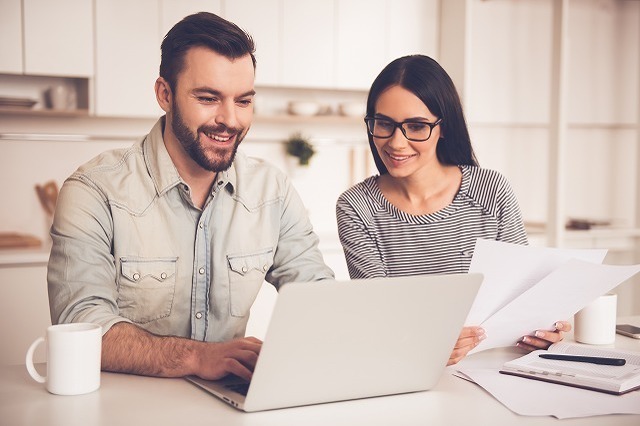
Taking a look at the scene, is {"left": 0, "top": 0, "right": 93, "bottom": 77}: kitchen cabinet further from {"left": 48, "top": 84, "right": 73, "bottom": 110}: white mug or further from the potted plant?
the potted plant

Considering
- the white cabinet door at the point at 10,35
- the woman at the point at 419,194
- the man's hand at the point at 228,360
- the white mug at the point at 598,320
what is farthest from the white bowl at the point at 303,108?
the man's hand at the point at 228,360

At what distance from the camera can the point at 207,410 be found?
4.15ft

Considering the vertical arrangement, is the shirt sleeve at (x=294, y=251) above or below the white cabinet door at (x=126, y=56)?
below

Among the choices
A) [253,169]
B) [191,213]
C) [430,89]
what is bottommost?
[191,213]

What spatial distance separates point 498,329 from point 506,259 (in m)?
0.17

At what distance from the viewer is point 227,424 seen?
47.1 inches

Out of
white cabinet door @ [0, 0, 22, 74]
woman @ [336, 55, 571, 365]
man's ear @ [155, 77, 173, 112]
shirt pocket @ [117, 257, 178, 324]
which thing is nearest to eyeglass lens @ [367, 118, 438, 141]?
woman @ [336, 55, 571, 365]

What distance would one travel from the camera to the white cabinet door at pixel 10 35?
3617 millimetres

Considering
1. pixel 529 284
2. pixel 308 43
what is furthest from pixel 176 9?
pixel 529 284

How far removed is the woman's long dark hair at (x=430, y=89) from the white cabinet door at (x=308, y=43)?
6.94 ft

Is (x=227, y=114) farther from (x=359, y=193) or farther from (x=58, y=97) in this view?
(x=58, y=97)

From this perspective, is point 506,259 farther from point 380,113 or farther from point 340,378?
point 380,113

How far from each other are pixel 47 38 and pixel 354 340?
2.97 metres

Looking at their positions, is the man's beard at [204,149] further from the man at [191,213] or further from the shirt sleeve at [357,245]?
the shirt sleeve at [357,245]
